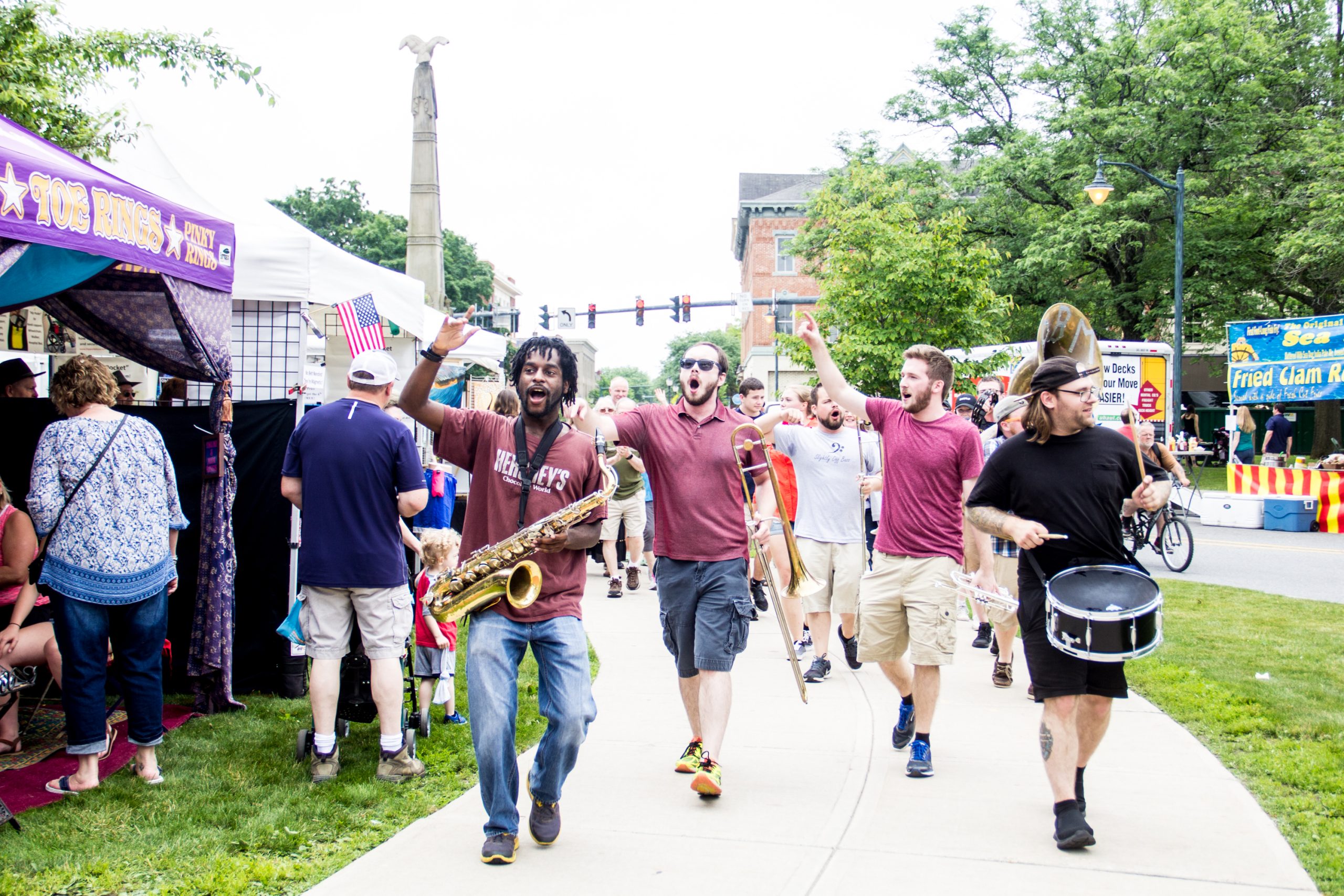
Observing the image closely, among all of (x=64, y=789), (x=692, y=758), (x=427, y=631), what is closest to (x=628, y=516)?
(x=427, y=631)

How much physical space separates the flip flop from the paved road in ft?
35.8

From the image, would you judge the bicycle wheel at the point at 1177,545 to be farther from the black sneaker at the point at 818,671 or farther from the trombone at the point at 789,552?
the trombone at the point at 789,552

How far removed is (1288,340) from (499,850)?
21196 mm

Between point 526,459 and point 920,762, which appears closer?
point 526,459

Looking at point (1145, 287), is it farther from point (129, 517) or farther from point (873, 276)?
point (129, 517)

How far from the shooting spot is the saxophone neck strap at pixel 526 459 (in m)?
3.93

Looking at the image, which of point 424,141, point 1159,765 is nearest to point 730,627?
point 1159,765

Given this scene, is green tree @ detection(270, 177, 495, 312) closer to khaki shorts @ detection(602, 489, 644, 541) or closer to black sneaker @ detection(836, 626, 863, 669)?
khaki shorts @ detection(602, 489, 644, 541)

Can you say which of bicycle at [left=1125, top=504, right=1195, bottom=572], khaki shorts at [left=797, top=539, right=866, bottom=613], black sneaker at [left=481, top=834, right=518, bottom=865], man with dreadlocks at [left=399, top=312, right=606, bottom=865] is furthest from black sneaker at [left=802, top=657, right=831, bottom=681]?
bicycle at [left=1125, top=504, right=1195, bottom=572]

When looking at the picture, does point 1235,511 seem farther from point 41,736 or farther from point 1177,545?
point 41,736

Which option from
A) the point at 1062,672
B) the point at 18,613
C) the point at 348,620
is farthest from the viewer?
the point at 348,620

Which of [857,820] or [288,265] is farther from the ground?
[288,265]

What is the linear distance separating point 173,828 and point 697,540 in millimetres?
2447

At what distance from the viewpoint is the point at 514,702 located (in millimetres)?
3879
